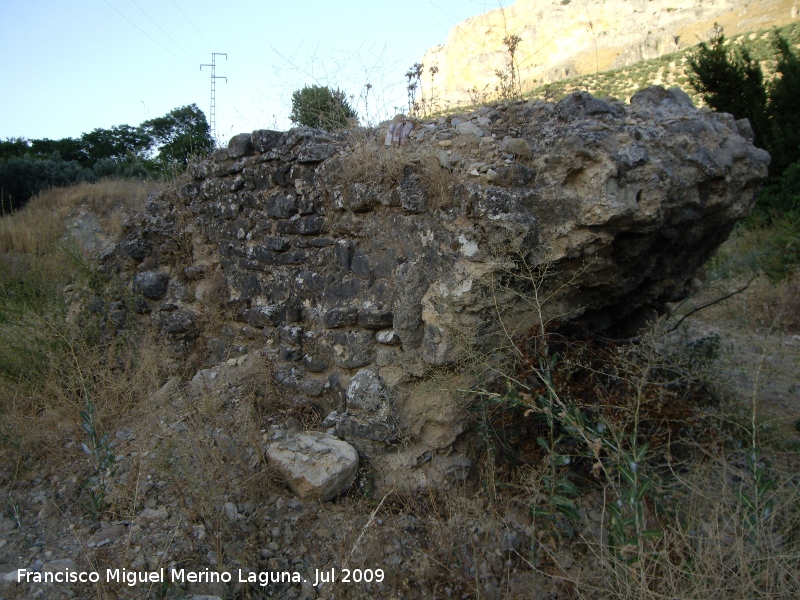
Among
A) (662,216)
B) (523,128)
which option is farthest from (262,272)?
(662,216)

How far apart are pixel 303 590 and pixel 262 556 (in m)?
0.25

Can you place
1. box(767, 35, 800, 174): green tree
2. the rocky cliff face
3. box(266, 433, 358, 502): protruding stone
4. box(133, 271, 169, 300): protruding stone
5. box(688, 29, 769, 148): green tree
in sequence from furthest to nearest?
the rocky cliff face < box(688, 29, 769, 148): green tree < box(767, 35, 800, 174): green tree < box(133, 271, 169, 300): protruding stone < box(266, 433, 358, 502): protruding stone

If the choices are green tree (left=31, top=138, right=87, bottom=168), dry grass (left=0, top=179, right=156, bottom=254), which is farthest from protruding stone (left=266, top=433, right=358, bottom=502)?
green tree (left=31, top=138, right=87, bottom=168)

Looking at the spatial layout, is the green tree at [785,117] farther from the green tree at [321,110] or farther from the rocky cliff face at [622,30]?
the green tree at [321,110]

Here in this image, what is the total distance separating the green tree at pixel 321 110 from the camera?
152 inches

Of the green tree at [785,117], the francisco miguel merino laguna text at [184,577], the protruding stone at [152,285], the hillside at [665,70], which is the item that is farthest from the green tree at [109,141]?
the francisco miguel merino laguna text at [184,577]

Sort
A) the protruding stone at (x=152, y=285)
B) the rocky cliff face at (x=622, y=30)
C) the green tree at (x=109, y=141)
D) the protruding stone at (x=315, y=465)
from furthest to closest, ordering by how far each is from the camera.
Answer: the rocky cliff face at (x=622, y=30)
the green tree at (x=109, y=141)
the protruding stone at (x=152, y=285)
the protruding stone at (x=315, y=465)

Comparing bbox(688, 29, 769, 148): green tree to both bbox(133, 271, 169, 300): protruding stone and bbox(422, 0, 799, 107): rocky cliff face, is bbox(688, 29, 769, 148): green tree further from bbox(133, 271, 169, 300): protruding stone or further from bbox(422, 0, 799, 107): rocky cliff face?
bbox(133, 271, 169, 300): protruding stone

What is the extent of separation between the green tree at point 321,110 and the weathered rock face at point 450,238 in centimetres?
24

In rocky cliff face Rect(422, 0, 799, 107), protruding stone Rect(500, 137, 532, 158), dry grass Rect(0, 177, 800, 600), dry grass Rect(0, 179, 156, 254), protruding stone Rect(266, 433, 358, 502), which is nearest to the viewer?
dry grass Rect(0, 177, 800, 600)

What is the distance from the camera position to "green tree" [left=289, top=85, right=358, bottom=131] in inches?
152

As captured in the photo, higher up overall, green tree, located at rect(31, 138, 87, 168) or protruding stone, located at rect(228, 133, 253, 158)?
green tree, located at rect(31, 138, 87, 168)

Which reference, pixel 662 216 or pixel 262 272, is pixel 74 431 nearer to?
pixel 262 272

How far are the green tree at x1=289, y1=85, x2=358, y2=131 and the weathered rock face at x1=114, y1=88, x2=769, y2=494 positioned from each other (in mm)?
241
